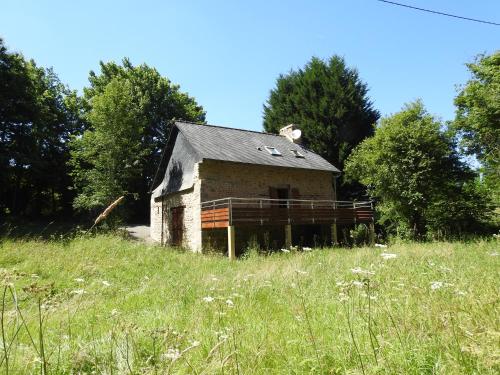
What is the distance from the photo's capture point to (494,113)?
1548cm

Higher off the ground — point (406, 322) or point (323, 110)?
point (323, 110)

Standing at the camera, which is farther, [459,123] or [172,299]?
[459,123]

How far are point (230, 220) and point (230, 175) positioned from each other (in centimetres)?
383

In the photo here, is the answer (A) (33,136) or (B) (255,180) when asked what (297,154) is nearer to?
(B) (255,180)

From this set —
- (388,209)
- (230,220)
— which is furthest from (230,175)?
(388,209)

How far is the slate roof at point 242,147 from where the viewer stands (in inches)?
612

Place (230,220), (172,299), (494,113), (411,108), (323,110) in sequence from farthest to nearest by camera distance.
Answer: (323,110), (411,108), (494,113), (230,220), (172,299)

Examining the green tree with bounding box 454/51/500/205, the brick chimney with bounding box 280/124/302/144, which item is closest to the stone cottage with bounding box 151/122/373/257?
the brick chimney with bounding box 280/124/302/144

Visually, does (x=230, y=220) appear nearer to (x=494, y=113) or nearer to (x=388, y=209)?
(x=388, y=209)

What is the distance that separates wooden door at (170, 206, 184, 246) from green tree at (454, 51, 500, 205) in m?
15.3

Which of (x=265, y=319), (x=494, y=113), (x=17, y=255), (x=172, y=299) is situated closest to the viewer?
(x=265, y=319)

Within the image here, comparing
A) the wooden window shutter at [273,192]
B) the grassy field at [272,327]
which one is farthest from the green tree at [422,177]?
the grassy field at [272,327]

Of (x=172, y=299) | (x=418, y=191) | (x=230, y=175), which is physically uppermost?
(x=230, y=175)

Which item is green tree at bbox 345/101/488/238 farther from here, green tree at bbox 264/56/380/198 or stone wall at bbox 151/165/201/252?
stone wall at bbox 151/165/201/252
